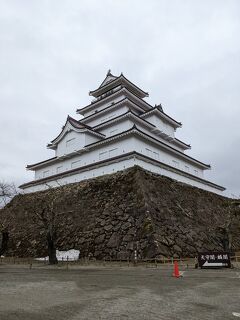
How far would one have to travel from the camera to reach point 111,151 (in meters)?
27.9

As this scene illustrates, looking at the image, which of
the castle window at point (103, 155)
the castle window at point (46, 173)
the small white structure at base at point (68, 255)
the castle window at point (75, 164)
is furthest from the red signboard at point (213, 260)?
the castle window at point (46, 173)

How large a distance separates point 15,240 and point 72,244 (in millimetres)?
7349

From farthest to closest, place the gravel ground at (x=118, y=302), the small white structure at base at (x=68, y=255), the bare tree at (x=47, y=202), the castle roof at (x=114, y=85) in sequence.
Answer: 1. the castle roof at (x=114, y=85)
2. the bare tree at (x=47, y=202)
3. the small white structure at base at (x=68, y=255)
4. the gravel ground at (x=118, y=302)

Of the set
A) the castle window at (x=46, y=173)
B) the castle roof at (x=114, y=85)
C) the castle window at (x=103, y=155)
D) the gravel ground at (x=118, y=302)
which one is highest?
the castle roof at (x=114, y=85)

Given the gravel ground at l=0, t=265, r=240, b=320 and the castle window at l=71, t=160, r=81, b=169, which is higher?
the castle window at l=71, t=160, r=81, b=169

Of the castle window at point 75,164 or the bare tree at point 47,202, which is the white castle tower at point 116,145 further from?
the bare tree at point 47,202

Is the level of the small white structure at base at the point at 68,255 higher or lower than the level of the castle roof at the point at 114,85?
lower

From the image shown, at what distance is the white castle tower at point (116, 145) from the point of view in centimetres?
2664

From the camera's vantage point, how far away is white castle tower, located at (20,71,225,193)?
2664 centimetres

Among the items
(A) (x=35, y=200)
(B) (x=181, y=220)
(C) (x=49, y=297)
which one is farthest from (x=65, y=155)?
(C) (x=49, y=297)

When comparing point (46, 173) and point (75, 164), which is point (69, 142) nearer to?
point (75, 164)

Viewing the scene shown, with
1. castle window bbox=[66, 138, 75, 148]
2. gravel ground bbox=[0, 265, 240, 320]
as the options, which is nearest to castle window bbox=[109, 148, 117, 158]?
castle window bbox=[66, 138, 75, 148]

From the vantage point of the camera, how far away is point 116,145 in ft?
90.7

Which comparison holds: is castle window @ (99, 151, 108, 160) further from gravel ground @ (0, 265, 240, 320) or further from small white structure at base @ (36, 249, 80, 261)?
gravel ground @ (0, 265, 240, 320)
